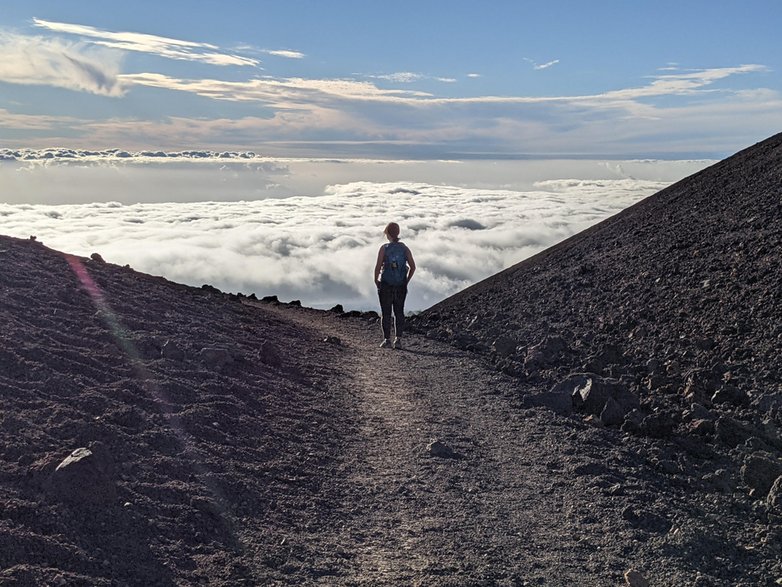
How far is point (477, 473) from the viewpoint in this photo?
662 centimetres

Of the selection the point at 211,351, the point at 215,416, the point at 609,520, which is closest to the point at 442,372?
the point at 211,351

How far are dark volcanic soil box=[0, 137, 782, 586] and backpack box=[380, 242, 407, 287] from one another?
120cm

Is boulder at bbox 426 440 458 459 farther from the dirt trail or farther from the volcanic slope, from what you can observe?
the volcanic slope

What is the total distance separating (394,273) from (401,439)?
218 inches

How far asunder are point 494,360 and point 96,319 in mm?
5749

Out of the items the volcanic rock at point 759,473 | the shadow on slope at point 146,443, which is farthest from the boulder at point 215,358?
the volcanic rock at point 759,473

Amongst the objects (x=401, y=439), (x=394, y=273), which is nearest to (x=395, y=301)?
(x=394, y=273)

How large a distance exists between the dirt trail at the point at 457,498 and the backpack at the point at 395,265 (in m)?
3.14

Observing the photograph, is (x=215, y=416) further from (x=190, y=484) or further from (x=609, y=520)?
(x=609, y=520)

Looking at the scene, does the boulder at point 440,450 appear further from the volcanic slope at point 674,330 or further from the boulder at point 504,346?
the boulder at point 504,346

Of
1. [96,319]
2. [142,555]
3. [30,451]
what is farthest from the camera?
[96,319]

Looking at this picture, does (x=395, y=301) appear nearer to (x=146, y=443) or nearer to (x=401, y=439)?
(x=401, y=439)

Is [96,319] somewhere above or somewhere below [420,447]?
above

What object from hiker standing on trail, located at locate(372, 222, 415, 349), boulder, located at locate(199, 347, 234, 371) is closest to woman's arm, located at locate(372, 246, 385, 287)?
hiker standing on trail, located at locate(372, 222, 415, 349)
